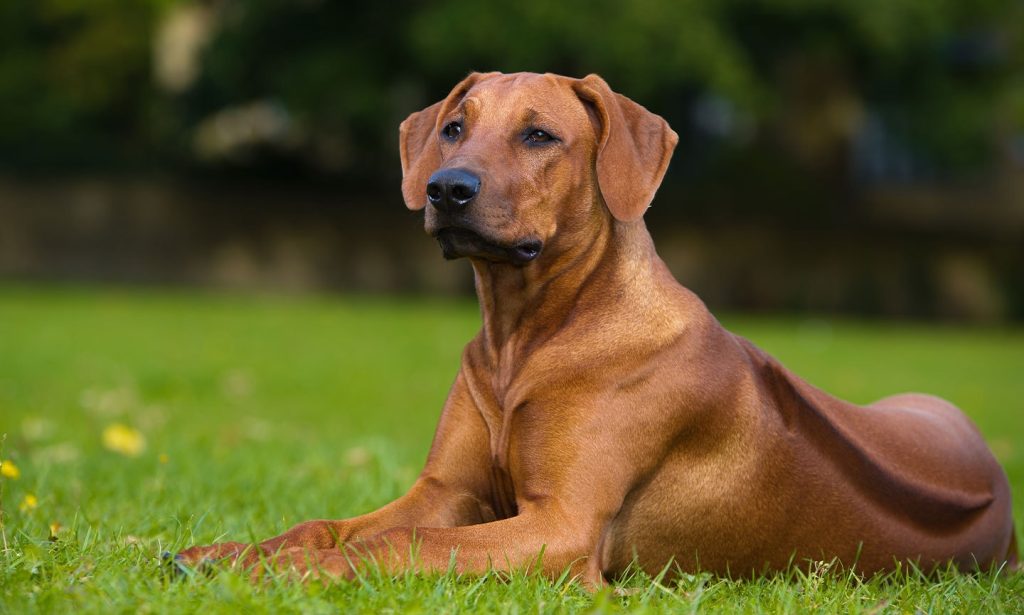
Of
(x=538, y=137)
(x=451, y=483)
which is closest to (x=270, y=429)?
(x=451, y=483)

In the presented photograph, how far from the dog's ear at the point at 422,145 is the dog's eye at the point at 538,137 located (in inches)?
15.2

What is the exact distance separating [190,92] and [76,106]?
3.15 meters

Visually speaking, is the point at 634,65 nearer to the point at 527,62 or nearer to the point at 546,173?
the point at 527,62

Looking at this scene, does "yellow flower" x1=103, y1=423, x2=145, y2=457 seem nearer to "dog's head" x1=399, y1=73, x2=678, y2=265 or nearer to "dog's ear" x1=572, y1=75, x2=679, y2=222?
"dog's head" x1=399, y1=73, x2=678, y2=265

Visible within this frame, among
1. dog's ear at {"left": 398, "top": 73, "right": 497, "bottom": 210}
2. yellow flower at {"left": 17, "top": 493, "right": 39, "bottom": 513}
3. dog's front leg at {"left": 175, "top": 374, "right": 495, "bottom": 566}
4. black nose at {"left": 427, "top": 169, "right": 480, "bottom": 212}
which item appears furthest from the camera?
yellow flower at {"left": 17, "top": 493, "right": 39, "bottom": 513}

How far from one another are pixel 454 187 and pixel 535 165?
1.11 ft

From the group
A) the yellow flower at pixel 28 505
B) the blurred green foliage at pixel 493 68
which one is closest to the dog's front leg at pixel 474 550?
the yellow flower at pixel 28 505

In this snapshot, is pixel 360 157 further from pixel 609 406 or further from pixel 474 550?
pixel 474 550

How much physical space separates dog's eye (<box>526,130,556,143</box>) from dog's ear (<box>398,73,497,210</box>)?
15.2 inches

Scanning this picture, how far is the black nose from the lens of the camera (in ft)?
13.2

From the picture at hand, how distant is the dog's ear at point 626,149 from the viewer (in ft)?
13.9

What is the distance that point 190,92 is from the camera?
2417cm

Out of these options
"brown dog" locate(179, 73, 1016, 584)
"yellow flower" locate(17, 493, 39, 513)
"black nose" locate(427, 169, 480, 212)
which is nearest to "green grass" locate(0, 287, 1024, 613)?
"yellow flower" locate(17, 493, 39, 513)

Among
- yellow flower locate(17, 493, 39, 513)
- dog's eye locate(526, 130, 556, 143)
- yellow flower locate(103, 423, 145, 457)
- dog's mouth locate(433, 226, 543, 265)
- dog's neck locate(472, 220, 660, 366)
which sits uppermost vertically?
dog's eye locate(526, 130, 556, 143)
